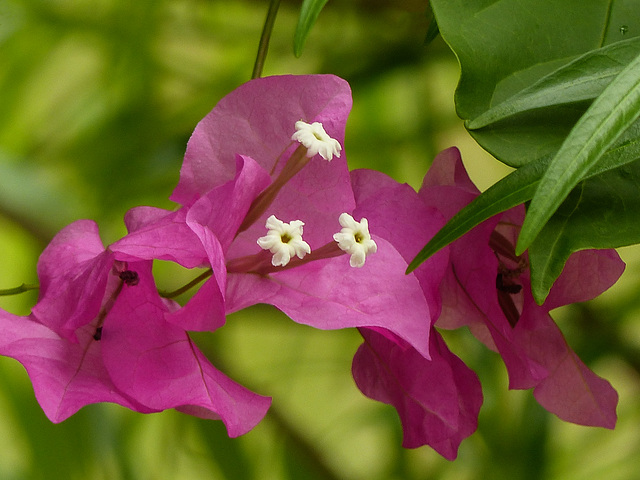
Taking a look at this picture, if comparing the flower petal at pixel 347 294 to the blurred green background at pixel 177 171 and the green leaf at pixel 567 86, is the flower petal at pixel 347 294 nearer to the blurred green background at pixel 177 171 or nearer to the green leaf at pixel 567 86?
the green leaf at pixel 567 86

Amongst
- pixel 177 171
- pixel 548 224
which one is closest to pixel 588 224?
pixel 548 224

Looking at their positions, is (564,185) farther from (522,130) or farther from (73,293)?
(73,293)

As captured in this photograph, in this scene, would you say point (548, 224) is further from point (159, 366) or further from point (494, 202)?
point (159, 366)

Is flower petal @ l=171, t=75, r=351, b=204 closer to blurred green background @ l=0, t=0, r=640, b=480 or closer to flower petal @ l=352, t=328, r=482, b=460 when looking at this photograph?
flower petal @ l=352, t=328, r=482, b=460

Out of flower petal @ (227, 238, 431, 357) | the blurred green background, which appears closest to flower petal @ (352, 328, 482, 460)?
flower petal @ (227, 238, 431, 357)

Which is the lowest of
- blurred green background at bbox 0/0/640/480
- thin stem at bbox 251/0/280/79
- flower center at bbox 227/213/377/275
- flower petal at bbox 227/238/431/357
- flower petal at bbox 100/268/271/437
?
blurred green background at bbox 0/0/640/480

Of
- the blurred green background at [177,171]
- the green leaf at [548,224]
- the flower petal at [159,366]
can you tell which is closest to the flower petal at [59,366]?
the flower petal at [159,366]

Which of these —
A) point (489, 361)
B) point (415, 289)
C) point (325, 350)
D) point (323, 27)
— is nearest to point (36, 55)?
point (323, 27)
